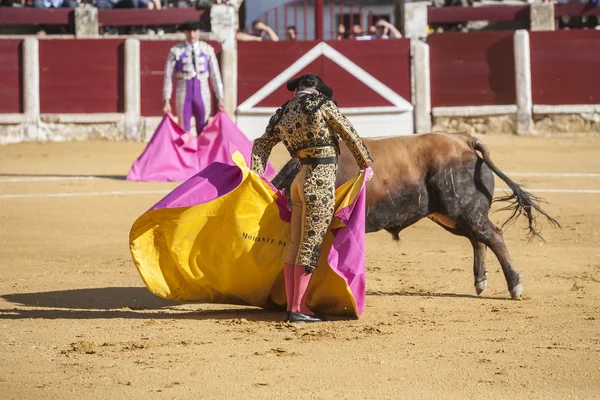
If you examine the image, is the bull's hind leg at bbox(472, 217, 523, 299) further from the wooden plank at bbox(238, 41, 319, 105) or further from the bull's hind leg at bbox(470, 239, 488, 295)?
the wooden plank at bbox(238, 41, 319, 105)

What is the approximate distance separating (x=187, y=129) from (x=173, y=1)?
Result: 4.53 m

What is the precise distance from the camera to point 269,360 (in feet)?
13.5

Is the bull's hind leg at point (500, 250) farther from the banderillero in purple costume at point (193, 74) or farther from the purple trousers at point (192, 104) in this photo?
the purple trousers at point (192, 104)

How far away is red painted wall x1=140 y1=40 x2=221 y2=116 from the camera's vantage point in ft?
42.2

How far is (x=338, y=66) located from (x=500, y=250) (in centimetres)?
772

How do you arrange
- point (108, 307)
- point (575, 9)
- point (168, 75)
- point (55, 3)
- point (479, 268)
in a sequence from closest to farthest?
point (108, 307)
point (479, 268)
point (168, 75)
point (575, 9)
point (55, 3)

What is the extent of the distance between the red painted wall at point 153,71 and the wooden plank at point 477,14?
2748 millimetres

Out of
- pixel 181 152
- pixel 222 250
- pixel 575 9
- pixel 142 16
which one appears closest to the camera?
pixel 222 250

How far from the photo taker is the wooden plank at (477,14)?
13.5m

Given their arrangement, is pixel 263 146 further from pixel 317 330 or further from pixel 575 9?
pixel 575 9

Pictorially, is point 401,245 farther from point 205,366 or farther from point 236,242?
point 205,366

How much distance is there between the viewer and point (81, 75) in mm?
13000

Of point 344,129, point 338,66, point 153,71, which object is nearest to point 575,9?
point 338,66


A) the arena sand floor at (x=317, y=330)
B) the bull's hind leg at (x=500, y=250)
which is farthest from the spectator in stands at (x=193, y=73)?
the bull's hind leg at (x=500, y=250)
